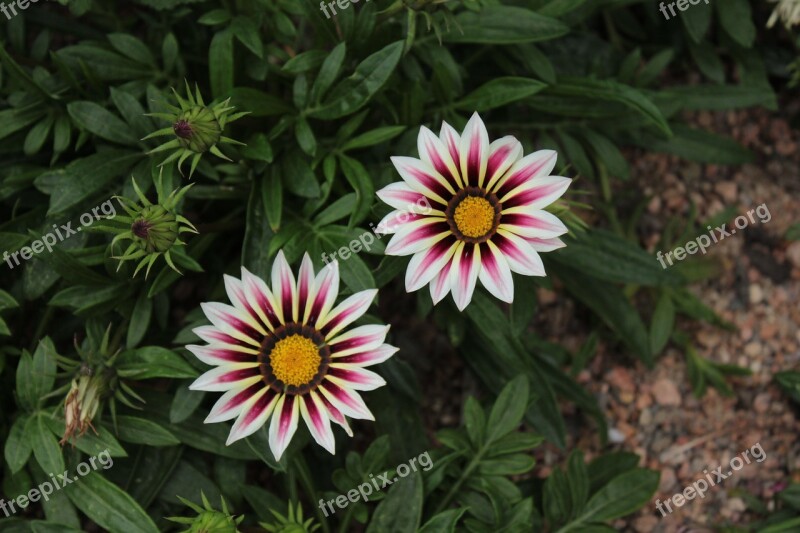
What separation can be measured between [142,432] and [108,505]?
156 millimetres

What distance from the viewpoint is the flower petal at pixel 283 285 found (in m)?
1.64

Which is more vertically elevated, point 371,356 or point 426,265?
point 426,265

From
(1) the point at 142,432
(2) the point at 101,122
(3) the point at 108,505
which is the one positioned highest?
(2) the point at 101,122

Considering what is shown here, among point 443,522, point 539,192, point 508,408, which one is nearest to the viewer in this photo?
point 539,192

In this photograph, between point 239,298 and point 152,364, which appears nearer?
point 239,298

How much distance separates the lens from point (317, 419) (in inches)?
63.9

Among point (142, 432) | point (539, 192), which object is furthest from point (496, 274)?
point (142, 432)

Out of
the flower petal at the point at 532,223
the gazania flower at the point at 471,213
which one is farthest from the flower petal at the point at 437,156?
the flower petal at the point at 532,223

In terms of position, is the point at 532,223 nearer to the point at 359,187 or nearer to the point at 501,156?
the point at 501,156

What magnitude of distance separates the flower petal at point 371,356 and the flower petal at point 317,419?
0.09 m

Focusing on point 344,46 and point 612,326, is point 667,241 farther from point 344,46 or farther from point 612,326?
point 344,46

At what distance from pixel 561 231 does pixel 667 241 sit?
41.9 inches

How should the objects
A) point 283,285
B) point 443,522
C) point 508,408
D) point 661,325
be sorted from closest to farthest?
point 283,285 < point 443,522 < point 508,408 < point 661,325

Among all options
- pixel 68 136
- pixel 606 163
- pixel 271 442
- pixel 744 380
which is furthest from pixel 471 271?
pixel 744 380
